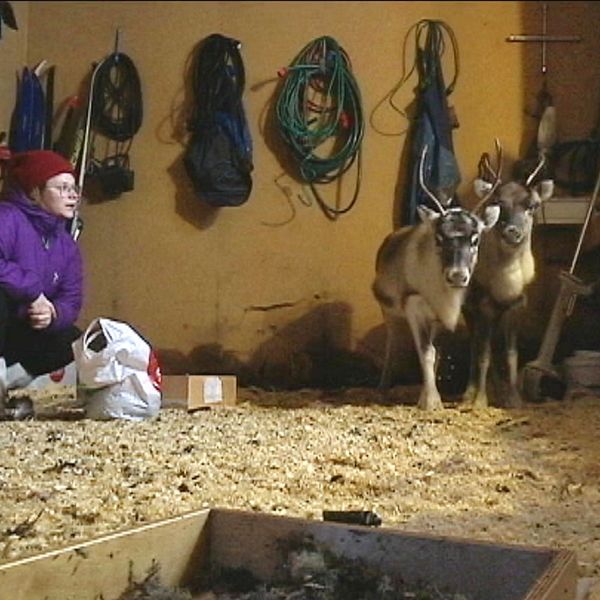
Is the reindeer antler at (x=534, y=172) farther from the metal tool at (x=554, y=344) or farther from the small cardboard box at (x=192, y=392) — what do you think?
the small cardboard box at (x=192, y=392)

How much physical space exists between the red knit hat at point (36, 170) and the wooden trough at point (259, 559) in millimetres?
2022

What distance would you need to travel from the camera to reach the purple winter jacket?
3475mm

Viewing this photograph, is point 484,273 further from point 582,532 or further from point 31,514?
point 31,514

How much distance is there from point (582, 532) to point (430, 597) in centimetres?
70

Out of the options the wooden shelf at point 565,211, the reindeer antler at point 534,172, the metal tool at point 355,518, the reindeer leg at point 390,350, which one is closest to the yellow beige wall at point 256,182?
the reindeer leg at point 390,350

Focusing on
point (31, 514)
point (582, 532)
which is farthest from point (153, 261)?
point (582, 532)

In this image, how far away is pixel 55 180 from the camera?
3.57m

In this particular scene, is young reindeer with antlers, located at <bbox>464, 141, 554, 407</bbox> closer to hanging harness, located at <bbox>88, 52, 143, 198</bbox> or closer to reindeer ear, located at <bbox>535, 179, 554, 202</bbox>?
reindeer ear, located at <bbox>535, 179, 554, 202</bbox>

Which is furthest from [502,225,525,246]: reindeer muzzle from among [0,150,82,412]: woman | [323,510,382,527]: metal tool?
[323,510,382,527]: metal tool

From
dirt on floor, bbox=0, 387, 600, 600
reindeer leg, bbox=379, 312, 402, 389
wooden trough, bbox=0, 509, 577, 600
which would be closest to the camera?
wooden trough, bbox=0, 509, 577, 600

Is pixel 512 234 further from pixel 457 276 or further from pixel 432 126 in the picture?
pixel 432 126

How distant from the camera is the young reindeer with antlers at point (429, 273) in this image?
369 cm

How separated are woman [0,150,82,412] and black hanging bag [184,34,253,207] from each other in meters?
0.94

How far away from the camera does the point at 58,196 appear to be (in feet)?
11.7
